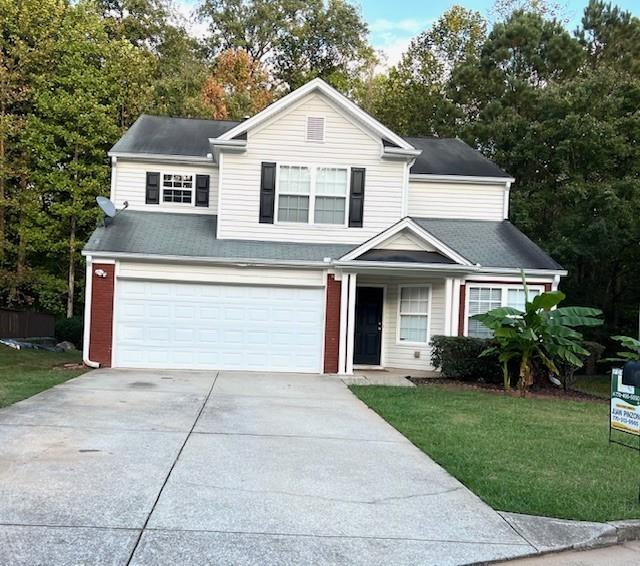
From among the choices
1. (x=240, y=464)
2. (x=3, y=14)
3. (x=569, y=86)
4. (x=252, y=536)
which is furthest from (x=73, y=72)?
(x=252, y=536)

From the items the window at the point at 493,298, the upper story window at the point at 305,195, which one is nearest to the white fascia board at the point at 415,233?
the window at the point at 493,298

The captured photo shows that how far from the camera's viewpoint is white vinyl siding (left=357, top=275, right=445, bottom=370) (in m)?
16.0

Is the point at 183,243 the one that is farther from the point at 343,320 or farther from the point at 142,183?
the point at 343,320

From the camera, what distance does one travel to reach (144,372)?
14.2 m

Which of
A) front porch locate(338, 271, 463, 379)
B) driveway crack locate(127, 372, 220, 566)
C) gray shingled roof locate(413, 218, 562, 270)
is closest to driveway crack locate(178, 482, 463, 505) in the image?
driveway crack locate(127, 372, 220, 566)

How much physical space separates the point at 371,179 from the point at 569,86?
11120 mm

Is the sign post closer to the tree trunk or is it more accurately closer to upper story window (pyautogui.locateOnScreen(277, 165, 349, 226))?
upper story window (pyautogui.locateOnScreen(277, 165, 349, 226))

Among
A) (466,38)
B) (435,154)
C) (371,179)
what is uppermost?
(466,38)

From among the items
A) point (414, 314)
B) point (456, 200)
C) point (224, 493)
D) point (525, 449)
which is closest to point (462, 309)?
point (414, 314)

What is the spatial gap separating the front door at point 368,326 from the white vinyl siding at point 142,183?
4844 mm

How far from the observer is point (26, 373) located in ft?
44.3

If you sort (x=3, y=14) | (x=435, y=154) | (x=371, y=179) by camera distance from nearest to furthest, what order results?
(x=371, y=179) < (x=435, y=154) < (x=3, y=14)

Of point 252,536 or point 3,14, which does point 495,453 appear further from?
point 3,14

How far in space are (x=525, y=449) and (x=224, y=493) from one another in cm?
390
